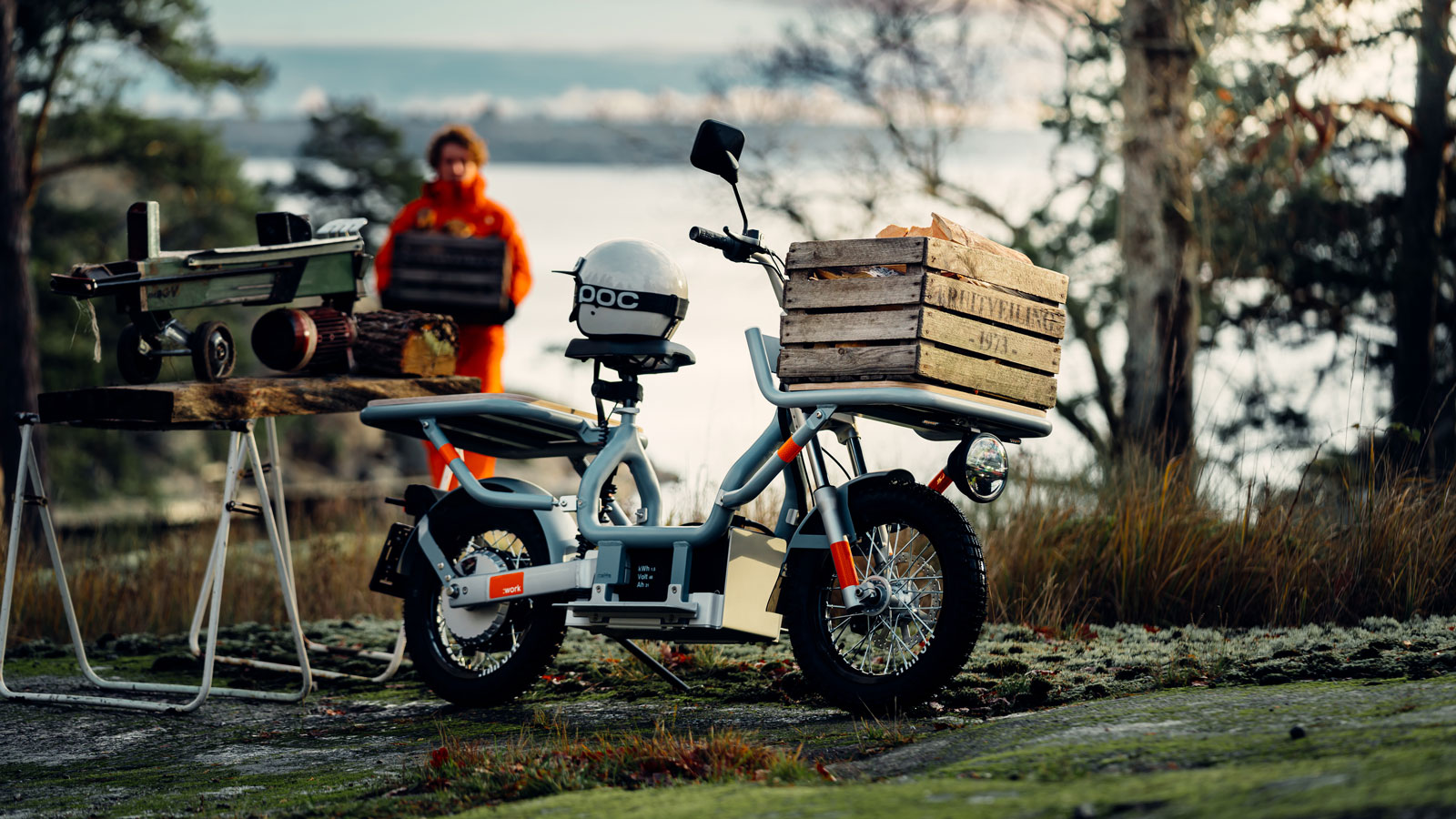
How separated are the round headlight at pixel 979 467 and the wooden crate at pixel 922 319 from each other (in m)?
0.20

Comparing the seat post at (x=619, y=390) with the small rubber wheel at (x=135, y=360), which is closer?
the seat post at (x=619, y=390)

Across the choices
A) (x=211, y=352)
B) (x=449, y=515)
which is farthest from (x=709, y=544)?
(x=211, y=352)

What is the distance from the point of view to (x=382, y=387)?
6762 millimetres

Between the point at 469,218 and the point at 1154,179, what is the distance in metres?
7.55

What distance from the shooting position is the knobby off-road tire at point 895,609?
487 cm

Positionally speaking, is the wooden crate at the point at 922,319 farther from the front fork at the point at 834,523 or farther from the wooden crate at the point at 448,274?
the wooden crate at the point at 448,274

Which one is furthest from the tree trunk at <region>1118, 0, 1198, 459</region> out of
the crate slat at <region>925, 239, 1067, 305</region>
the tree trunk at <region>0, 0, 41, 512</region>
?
the tree trunk at <region>0, 0, 41, 512</region>

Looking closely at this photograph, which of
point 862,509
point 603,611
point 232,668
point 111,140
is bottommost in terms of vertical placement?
point 232,668

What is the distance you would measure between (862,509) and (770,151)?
1354cm

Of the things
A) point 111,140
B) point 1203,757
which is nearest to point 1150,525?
point 1203,757

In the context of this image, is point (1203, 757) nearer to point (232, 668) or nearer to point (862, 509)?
point (862, 509)

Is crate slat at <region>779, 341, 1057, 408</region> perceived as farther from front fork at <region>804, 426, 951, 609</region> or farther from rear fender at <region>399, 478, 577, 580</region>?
rear fender at <region>399, 478, 577, 580</region>

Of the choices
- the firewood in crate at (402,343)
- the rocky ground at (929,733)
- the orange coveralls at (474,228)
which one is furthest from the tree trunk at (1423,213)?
the firewood in crate at (402,343)

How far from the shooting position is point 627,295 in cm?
582
